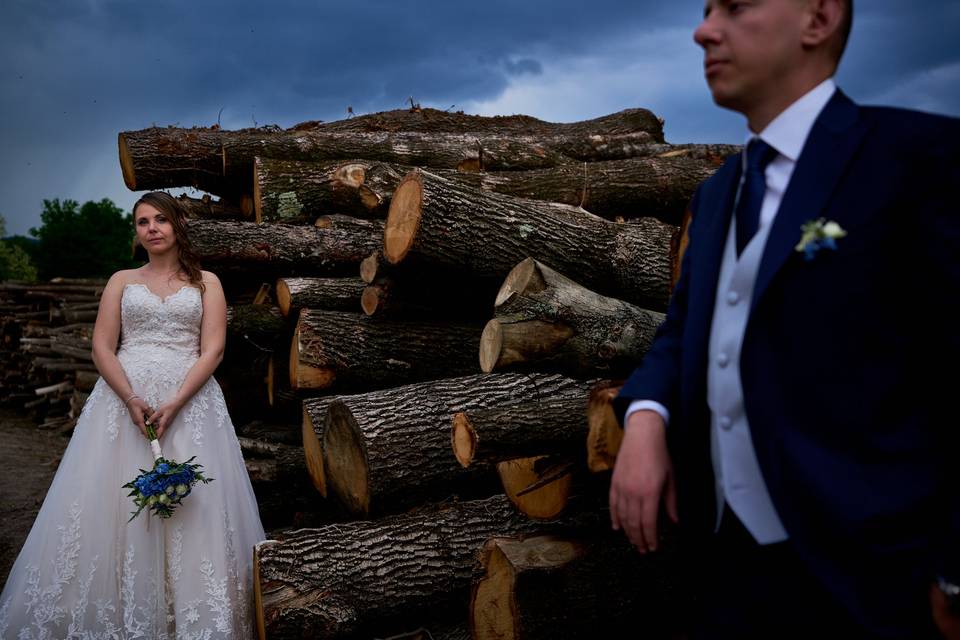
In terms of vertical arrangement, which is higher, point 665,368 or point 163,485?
point 665,368

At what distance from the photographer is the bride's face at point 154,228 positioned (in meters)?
4.21

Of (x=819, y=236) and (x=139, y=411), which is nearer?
(x=819, y=236)

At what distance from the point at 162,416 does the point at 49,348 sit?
7070mm

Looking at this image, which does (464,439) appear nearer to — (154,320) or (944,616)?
(154,320)

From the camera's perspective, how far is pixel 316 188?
6.41 meters

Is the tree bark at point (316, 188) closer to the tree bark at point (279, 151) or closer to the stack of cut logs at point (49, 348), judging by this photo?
the tree bark at point (279, 151)

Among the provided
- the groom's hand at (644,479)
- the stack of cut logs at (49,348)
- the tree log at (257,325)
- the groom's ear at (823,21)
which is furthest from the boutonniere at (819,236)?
the stack of cut logs at (49,348)

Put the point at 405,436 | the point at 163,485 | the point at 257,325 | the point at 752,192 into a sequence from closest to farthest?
the point at 752,192 → the point at 163,485 → the point at 405,436 → the point at 257,325

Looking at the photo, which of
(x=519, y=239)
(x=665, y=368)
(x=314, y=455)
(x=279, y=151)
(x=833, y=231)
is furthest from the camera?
(x=279, y=151)

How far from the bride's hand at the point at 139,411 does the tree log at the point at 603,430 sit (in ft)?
8.62

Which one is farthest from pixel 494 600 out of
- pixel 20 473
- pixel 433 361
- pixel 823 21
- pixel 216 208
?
pixel 20 473

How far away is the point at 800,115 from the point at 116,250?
34900 millimetres

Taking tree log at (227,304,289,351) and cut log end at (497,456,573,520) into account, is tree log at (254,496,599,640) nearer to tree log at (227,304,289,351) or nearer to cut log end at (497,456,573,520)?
cut log end at (497,456,573,520)

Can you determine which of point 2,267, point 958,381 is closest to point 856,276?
point 958,381
